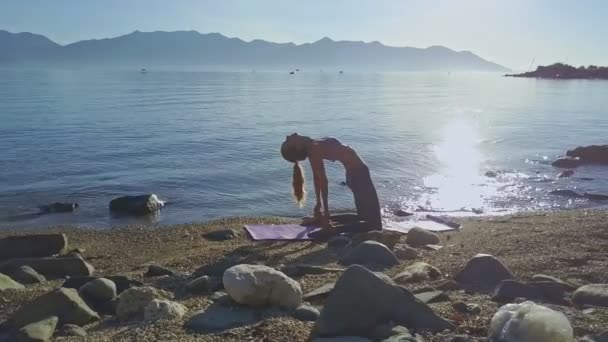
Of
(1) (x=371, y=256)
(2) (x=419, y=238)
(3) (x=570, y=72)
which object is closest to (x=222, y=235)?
(2) (x=419, y=238)

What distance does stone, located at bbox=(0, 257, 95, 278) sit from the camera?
9.84 meters

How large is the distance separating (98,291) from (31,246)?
4739mm

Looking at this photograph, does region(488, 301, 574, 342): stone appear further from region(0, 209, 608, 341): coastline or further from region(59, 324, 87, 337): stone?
region(59, 324, 87, 337): stone

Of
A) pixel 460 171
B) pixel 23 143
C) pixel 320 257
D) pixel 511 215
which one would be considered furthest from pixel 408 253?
pixel 23 143

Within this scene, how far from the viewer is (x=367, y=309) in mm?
5977

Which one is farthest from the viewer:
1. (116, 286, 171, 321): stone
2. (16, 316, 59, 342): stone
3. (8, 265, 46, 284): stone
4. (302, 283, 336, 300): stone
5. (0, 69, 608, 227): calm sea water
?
(0, 69, 608, 227): calm sea water

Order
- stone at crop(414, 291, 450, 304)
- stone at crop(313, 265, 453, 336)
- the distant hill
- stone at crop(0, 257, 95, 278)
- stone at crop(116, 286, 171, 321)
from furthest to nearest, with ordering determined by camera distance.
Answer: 1. the distant hill
2. stone at crop(0, 257, 95, 278)
3. stone at crop(116, 286, 171, 321)
4. stone at crop(414, 291, 450, 304)
5. stone at crop(313, 265, 453, 336)

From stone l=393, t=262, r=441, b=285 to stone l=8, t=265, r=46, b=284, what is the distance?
17.6 feet

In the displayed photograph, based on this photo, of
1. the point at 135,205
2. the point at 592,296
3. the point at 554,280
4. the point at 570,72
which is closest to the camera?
the point at 592,296

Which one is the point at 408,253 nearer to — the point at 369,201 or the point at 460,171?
the point at 369,201

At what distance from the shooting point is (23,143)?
29.1m

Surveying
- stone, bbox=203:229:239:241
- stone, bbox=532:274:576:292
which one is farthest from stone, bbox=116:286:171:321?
stone, bbox=203:229:239:241

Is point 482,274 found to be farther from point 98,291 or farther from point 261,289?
point 98,291

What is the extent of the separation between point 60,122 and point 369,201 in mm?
30862
